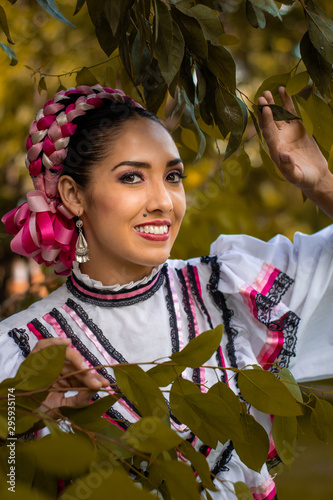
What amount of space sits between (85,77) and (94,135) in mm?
149

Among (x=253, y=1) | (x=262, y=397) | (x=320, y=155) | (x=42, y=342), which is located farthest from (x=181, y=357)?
(x=320, y=155)

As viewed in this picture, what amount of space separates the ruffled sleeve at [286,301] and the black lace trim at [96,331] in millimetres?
232

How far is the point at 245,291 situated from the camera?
1081 millimetres

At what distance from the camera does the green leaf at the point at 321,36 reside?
0.74m

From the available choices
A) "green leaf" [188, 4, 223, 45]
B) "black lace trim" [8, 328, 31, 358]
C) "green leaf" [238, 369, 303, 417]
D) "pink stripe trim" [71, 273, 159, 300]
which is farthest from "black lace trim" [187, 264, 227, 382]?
"green leaf" [188, 4, 223, 45]

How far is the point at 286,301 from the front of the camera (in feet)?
3.72

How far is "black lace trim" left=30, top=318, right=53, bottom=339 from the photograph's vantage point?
1019 millimetres

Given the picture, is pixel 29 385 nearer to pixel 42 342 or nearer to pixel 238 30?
pixel 42 342

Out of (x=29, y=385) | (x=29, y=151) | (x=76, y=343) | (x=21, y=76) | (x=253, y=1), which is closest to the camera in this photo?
(x=29, y=385)

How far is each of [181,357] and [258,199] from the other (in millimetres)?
1602

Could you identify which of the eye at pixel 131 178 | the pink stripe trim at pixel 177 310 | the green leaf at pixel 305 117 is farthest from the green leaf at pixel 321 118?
the pink stripe trim at pixel 177 310

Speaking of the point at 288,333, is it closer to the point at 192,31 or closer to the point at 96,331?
the point at 96,331

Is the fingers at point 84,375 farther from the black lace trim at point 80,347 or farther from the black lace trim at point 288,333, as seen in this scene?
the black lace trim at point 288,333

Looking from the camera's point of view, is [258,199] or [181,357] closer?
[181,357]
